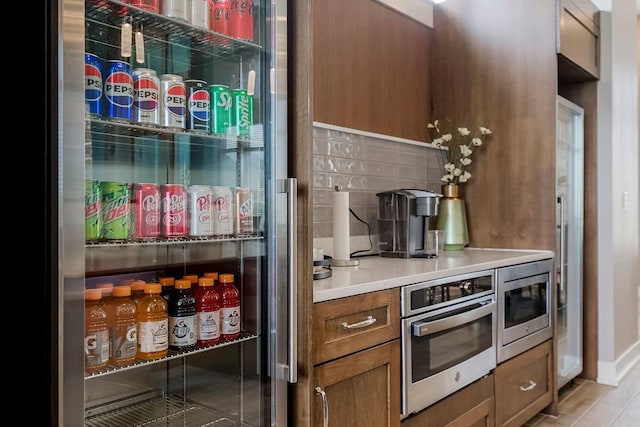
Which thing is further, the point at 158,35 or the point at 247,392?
the point at 247,392

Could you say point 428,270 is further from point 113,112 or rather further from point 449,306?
point 113,112

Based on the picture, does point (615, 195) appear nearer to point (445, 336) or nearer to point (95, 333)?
point (445, 336)

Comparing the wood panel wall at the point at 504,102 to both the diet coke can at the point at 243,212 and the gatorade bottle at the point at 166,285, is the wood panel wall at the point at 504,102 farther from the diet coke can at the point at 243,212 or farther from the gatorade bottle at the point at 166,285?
the gatorade bottle at the point at 166,285

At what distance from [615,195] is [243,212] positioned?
2.95 meters

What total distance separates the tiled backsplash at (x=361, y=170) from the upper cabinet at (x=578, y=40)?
92cm

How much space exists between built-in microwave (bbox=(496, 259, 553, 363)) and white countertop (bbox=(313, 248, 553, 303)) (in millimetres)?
58

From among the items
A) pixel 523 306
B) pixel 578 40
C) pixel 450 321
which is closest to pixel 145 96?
pixel 450 321

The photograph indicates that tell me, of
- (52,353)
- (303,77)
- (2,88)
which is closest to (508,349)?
(303,77)

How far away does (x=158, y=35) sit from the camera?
4.72 ft

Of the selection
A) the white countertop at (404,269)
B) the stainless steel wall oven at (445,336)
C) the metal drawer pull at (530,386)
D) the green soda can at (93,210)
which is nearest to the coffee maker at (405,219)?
the white countertop at (404,269)

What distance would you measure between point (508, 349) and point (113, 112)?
2024mm

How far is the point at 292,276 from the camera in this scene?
4.68 ft

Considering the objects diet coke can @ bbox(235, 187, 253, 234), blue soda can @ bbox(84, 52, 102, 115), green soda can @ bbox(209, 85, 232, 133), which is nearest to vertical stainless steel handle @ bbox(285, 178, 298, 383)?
diet coke can @ bbox(235, 187, 253, 234)

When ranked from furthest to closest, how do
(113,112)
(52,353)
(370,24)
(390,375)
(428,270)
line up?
(370,24), (428,270), (390,375), (113,112), (52,353)
